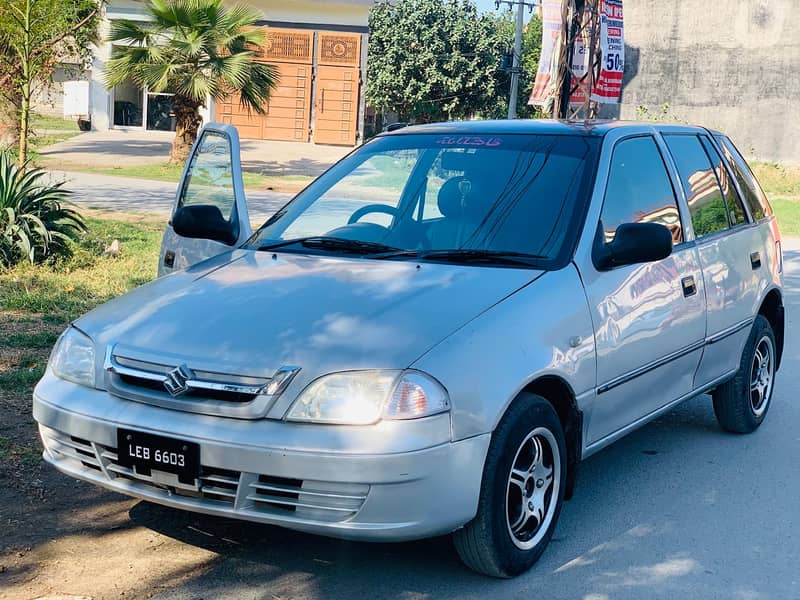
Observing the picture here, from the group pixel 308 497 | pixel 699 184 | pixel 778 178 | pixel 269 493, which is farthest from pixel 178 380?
pixel 778 178

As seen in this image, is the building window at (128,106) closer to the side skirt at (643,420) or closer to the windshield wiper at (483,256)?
the side skirt at (643,420)

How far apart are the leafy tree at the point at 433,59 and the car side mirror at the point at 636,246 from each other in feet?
147

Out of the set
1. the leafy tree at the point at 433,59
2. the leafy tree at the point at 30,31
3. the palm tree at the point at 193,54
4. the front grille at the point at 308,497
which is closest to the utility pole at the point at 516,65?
the leafy tree at the point at 433,59

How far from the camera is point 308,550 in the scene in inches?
169

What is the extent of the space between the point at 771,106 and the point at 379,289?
3653 centimetres

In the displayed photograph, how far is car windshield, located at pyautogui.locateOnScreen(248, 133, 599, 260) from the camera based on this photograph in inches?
185

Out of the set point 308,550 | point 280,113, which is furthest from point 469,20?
point 308,550

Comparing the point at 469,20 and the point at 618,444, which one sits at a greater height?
the point at 469,20

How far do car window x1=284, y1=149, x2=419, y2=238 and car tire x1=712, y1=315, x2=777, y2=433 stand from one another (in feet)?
7.73

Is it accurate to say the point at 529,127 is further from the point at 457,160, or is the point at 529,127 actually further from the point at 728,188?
the point at 728,188

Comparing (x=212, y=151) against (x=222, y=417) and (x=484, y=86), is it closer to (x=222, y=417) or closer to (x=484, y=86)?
(x=222, y=417)

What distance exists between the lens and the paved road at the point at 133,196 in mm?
17297

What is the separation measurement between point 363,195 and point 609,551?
2.15 meters

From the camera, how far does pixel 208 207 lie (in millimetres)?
5273
